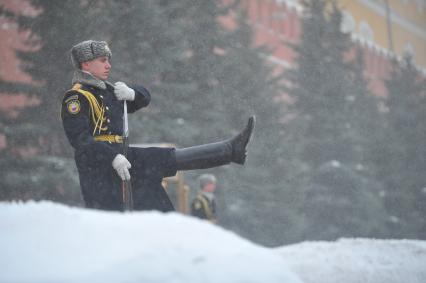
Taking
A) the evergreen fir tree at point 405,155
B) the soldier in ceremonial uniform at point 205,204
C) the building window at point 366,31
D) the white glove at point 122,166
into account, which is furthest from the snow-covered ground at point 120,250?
the building window at point 366,31

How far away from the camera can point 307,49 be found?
17.5 meters

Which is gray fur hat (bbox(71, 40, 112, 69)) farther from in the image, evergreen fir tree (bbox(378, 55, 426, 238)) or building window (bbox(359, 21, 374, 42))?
building window (bbox(359, 21, 374, 42))

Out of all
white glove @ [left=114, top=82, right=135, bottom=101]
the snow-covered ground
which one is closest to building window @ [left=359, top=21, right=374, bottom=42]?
white glove @ [left=114, top=82, right=135, bottom=101]

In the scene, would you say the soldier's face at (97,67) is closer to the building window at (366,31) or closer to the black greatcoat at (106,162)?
the black greatcoat at (106,162)

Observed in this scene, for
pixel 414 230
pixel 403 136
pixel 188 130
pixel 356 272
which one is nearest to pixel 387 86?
pixel 403 136

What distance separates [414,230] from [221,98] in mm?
6495

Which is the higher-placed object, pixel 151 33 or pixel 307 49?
pixel 151 33

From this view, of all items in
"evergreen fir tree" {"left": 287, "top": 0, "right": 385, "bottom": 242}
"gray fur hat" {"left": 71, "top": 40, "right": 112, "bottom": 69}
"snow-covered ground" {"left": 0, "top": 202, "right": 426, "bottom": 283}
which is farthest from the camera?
"evergreen fir tree" {"left": 287, "top": 0, "right": 385, "bottom": 242}

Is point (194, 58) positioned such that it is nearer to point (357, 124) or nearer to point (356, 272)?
point (357, 124)

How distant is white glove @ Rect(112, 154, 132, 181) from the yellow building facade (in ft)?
105

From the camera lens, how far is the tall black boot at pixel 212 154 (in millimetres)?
3820

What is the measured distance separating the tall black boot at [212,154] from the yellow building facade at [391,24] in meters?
31.6

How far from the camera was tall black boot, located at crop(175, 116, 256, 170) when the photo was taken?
150 inches

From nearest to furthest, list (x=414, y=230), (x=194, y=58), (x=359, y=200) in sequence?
1. (x=194, y=58)
2. (x=359, y=200)
3. (x=414, y=230)
